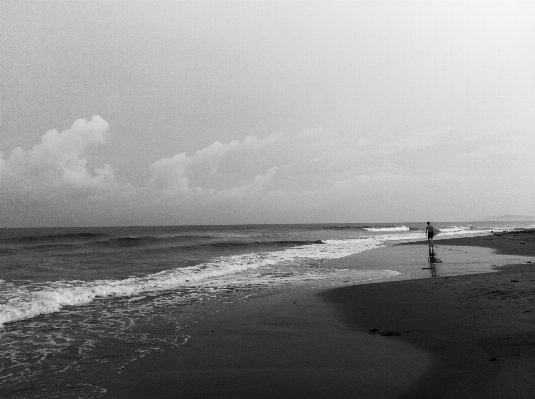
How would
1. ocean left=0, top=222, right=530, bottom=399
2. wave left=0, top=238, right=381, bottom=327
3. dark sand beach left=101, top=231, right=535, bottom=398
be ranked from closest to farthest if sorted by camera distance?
1. dark sand beach left=101, top=231, right=535, bottom=398
2. ocean left=0, top=222, right=530, bottom=399
3. wave left=0, top=238, right=381, bottom=327

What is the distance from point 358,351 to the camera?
256 inches

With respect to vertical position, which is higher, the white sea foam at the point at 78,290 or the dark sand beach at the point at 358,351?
the dark sand beach at the point at 358,351

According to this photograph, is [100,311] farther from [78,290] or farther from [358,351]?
[358,351]

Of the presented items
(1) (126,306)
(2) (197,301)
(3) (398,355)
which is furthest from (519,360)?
(1) (126,306)

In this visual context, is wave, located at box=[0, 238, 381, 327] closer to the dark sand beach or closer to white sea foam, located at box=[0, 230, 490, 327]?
white sea foam, located at box=[0, 230, 490, 327]

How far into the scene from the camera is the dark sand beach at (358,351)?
4992 millimetres

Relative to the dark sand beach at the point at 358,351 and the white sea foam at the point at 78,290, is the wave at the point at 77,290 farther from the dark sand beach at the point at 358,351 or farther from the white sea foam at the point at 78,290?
the dark sand beach at the point at 358,351

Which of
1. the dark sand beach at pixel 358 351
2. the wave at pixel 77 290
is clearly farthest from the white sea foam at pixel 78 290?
the dark sand beach at pixel 358 351

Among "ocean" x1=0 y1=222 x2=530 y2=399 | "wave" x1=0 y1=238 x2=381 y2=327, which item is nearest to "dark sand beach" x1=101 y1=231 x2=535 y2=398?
"ocean" x1=0 y1=222 x2=530 y2=399

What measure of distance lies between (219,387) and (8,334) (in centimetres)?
602

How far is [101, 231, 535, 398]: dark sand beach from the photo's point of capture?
4992 mm

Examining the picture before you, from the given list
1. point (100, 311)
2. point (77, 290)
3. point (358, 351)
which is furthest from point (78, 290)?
point (358, 351)

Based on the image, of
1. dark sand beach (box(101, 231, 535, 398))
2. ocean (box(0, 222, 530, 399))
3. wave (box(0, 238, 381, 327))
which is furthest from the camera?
wave (box(0, 238, 381, 327))

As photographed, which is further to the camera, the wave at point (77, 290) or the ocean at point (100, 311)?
the wave at point (77, 290)
